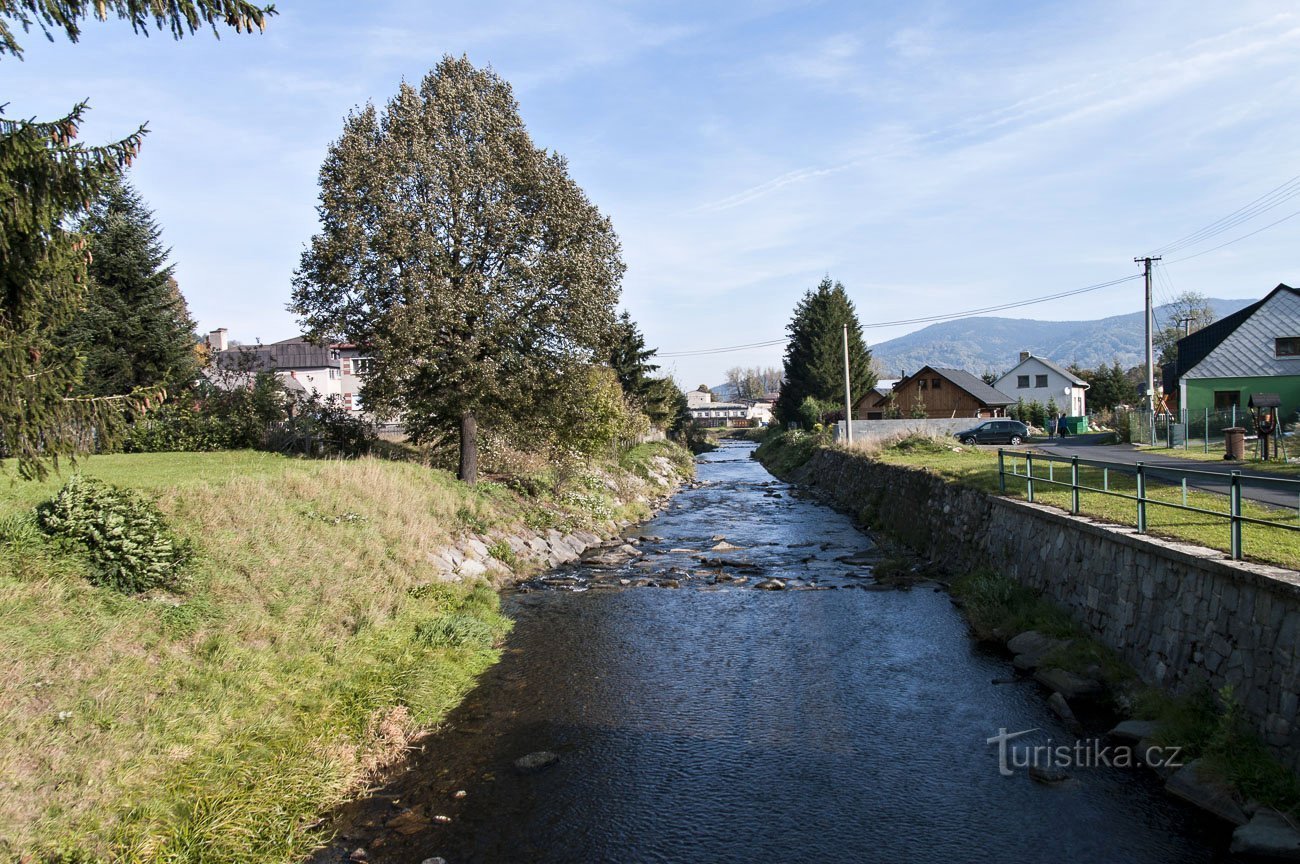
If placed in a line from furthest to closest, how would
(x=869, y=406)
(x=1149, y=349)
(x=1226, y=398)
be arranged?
(x=869, y=406), (x=1226, y=398), (x=1149, y=349)

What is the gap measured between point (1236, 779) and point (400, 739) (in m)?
9.13

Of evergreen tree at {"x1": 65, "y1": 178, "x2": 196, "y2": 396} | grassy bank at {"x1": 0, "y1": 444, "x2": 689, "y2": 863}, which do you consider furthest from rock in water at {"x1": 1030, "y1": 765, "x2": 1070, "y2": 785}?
evergreen tree at {"x1": 65, "y1": 178, "x2": 196, "y2": 396}

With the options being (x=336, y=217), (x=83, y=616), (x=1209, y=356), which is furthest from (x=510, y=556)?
(x=1209, y=356)

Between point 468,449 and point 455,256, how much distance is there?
6.04 meters

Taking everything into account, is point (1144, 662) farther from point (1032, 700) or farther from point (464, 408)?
point (464, 408)

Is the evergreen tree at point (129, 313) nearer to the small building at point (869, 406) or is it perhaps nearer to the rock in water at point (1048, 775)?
the rock in water at point (1048, 775)

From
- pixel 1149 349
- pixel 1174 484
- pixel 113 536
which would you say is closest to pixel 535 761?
pixel 113 536

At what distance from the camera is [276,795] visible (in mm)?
8148

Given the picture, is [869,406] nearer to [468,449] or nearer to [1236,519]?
[468,449]

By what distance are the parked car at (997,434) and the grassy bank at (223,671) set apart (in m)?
34.9

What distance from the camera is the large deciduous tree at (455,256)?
21.8m

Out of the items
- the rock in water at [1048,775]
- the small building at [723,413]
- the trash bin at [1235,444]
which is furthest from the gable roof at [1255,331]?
the small building at [723,413]

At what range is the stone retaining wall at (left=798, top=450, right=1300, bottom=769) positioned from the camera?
26.2 ft

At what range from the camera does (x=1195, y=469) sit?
56.4ft
